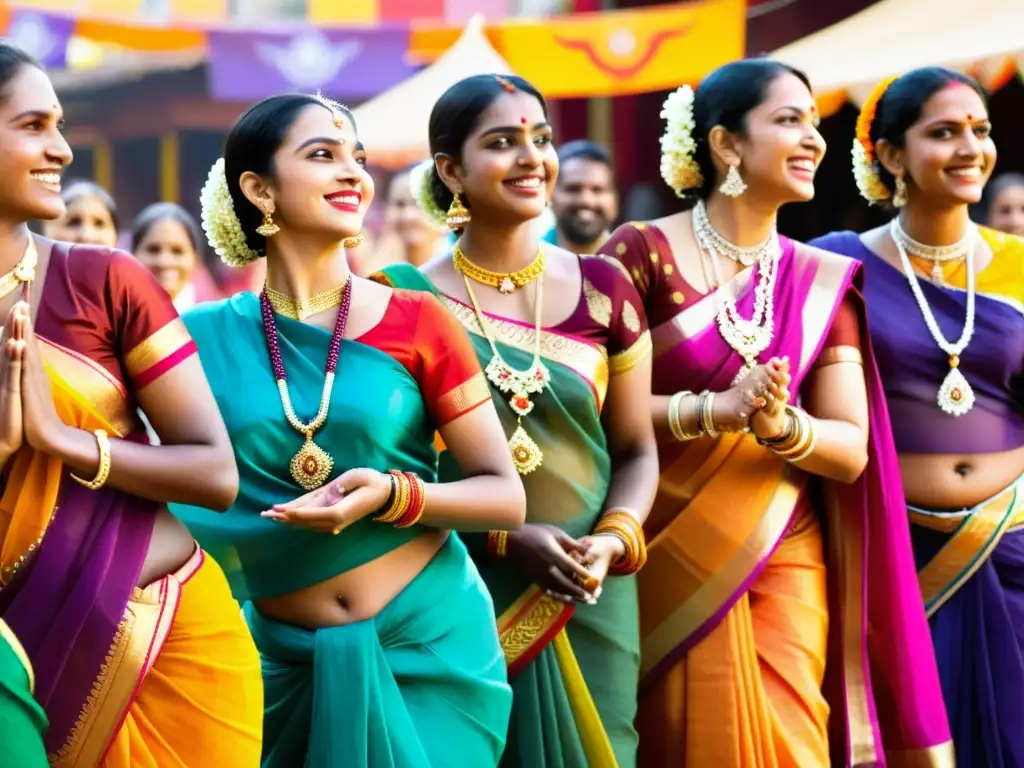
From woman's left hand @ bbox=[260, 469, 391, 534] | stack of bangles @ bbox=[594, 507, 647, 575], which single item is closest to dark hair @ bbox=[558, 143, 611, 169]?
stack of bangles @ bbox=[594, 507, 647, 575]

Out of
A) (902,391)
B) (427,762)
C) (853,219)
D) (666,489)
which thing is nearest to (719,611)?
(666,489)

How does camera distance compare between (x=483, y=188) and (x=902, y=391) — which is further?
(x=902, y=391)

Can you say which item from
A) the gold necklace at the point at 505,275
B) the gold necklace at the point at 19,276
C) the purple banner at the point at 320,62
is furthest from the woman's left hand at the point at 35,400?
the purple banner at the point at 320,62

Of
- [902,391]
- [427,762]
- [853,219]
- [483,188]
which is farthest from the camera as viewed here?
[853,219]

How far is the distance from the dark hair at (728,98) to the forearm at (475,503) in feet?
4.89

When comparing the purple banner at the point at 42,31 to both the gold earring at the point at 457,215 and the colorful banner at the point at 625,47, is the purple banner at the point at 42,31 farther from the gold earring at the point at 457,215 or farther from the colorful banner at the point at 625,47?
the gold earring at the point at 457,215

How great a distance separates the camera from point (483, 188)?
4164mm

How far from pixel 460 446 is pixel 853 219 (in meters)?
8.37

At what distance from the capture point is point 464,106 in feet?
13.8

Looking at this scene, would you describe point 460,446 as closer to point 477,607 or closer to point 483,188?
point 477,607

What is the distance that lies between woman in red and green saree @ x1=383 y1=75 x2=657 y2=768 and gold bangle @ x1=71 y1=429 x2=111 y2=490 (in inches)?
45.0

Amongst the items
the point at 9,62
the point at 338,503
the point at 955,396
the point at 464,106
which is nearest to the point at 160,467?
the point at 338,503

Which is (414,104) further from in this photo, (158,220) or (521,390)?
(521,390)

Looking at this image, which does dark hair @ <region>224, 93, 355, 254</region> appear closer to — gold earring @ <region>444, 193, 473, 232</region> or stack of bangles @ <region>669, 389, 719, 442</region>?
gold earring @ <region>444, 193, 473, 232</region>
